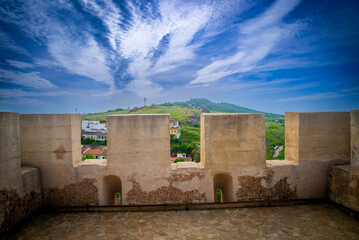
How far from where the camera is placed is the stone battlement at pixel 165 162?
4.29 meters

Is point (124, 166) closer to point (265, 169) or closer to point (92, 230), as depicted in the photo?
point (92, 230)

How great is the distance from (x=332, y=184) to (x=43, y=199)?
6445 mm

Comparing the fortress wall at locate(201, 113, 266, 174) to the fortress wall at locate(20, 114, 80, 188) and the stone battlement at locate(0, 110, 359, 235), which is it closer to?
the stone battlement at locate(0, 110, 359, 235)

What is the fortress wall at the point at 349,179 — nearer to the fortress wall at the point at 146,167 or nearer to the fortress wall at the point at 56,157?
the fortress wall at the point at 146,167

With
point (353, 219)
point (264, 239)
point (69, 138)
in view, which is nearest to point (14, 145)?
point (69, 138)

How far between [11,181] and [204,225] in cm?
358

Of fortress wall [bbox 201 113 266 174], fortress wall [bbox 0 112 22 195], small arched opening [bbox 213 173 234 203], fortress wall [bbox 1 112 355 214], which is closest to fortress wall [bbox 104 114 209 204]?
fortress wall [bbox 1 112 355 214]

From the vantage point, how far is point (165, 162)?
4.35m

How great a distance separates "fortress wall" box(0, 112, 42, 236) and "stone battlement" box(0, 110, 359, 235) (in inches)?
11.2

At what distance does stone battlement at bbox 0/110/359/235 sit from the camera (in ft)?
14.1

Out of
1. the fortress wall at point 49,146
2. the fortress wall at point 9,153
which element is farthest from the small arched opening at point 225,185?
the fortress wall at point 9,153

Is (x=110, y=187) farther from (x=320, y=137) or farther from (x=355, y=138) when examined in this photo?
(x=355, y=138)

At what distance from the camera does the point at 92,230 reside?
359cm

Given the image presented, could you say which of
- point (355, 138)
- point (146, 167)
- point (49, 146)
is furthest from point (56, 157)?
point (355, 138)
